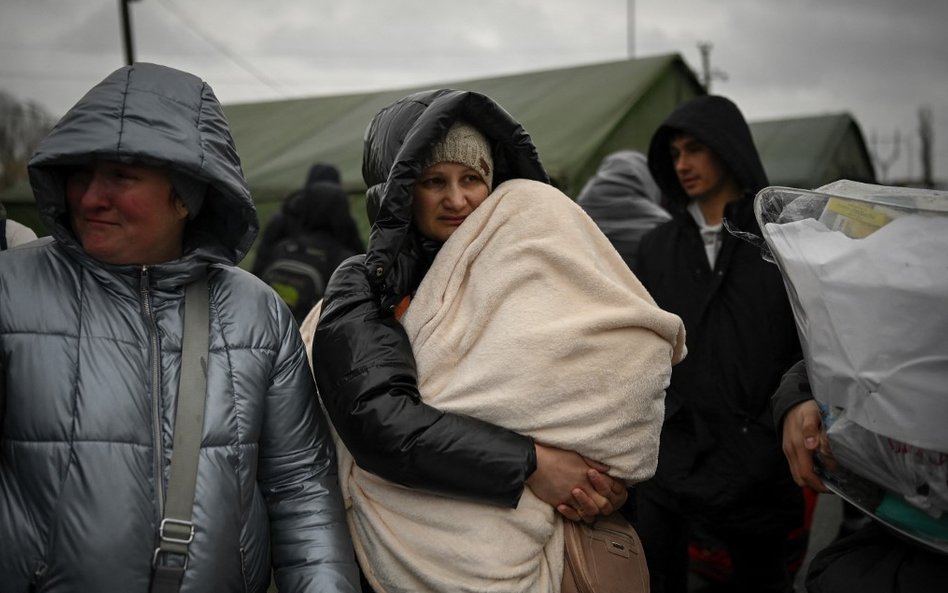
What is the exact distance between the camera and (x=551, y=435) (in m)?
1.67

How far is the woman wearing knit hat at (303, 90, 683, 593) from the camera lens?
164cm

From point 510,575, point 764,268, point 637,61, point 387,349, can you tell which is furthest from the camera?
point 637,61

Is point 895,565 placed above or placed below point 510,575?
above

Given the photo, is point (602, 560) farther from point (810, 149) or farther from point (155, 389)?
point (810, 149)

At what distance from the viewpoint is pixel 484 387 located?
1.67 meters

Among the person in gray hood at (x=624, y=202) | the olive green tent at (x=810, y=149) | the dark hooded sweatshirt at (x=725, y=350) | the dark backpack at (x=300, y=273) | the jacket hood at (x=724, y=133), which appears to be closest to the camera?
Result: the dark hooded sweatshirt at (x=725, y=350)

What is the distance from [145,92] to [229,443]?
72 centimetres

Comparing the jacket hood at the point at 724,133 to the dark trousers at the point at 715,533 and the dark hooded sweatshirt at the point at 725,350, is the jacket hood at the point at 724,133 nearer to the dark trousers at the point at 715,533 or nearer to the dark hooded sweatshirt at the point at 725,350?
the dark hooded sweatshirt at the point at 725,350

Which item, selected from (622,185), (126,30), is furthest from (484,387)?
(126,30)

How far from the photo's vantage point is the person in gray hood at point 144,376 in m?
1.45

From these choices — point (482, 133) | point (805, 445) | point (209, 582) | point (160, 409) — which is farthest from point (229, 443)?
point (805, 445)

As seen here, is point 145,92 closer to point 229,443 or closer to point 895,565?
point 229,443

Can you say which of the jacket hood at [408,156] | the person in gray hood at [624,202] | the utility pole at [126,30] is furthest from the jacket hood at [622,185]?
the utility pole at [126,30]

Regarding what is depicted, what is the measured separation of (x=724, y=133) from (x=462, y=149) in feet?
4.86
